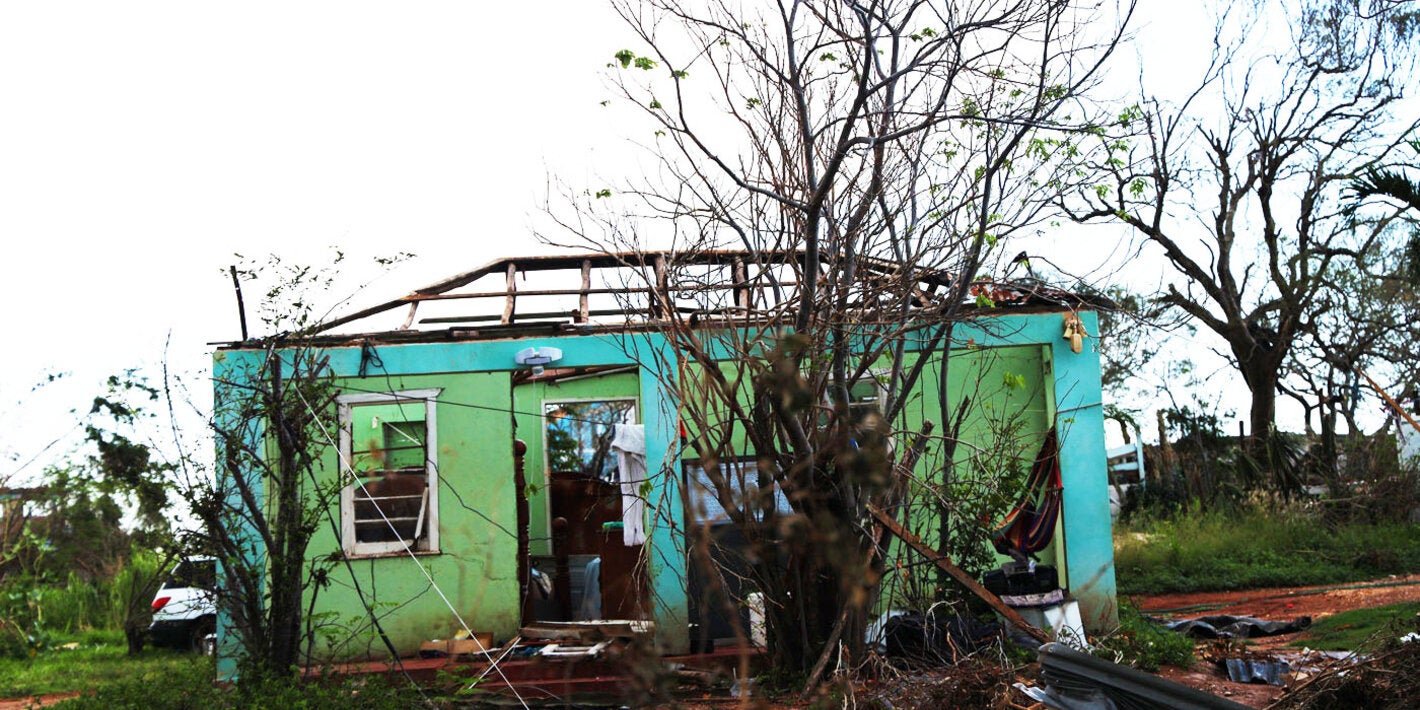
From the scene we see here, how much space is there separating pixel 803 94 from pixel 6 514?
41.2ft

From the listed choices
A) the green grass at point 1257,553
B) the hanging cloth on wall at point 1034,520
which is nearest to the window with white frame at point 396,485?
the hanging cloth on wall at point 1034,520

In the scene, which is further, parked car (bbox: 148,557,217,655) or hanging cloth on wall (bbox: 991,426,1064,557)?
parked car (bbox: 148,557,217,655)

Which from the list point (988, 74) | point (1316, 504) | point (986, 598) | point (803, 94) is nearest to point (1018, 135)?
point (988, 74)

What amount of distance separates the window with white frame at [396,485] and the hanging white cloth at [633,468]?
162 centimetres

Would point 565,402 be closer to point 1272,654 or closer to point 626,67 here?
point 626,67

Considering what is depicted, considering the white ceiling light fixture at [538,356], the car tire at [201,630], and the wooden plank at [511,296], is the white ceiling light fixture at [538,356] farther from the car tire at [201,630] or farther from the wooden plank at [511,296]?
the car tire at [201,630]

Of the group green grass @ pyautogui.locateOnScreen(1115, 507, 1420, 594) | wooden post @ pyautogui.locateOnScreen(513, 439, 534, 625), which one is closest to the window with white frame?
wooden post @ pyautogui.locateOnScreen(513, 439, 534, 625)

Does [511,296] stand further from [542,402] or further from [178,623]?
[178,623]

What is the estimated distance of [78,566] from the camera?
17.1 metres

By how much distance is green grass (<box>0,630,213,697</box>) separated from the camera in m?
10.1

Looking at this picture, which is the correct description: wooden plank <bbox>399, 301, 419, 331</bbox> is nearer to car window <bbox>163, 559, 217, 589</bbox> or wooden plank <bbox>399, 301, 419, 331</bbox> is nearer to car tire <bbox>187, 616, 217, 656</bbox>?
car window <bbox>163, 559, 217, 589</bbox>

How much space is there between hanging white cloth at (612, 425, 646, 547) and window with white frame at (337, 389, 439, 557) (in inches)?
63.7

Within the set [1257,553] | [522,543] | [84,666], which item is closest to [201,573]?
[522,543]

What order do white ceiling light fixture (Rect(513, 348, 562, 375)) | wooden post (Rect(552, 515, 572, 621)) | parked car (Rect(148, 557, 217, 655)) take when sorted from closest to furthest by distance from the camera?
white ceiling light fixture (Rect(513, 348, 562, 375)) < wooden post (Rect(552, 515, 572, 621)) < parked car (Rect(148, 557, 217, 655))
